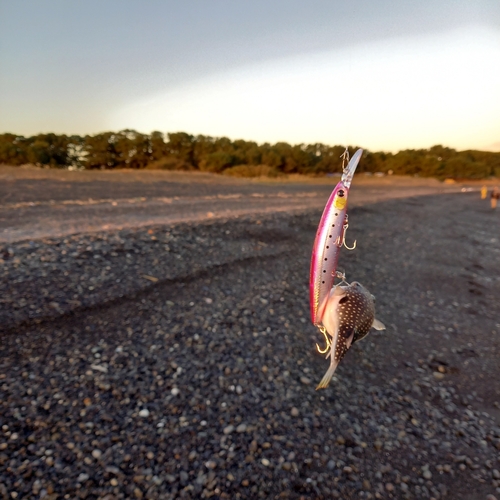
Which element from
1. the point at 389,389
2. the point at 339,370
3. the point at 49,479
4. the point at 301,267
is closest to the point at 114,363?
the point at 49,479

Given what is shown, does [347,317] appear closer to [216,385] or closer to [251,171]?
[216,385]

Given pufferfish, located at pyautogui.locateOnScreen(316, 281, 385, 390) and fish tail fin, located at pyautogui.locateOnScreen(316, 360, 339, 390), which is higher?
pufferfish, located at pyautogui.locateOnScreen(316, 281, 385, 390)

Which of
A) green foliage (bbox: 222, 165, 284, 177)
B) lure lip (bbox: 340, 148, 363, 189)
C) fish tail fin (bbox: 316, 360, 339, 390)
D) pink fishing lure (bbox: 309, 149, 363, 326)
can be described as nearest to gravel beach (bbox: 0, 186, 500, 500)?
fish tail fin (bbox: 316, 360, 339, 390)

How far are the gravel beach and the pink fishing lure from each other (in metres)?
2.60

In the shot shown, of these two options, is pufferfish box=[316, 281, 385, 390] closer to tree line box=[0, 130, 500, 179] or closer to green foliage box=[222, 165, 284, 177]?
tree line box=[0, 130, 500, 179]

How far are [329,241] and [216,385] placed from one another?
358 cm

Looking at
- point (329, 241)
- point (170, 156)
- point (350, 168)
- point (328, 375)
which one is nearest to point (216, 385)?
point (328, 375)

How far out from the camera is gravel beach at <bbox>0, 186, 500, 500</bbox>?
3.68 metres

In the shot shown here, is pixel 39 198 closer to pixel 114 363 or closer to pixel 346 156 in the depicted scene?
pixel 114 363

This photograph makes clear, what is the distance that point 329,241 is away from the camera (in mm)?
1811

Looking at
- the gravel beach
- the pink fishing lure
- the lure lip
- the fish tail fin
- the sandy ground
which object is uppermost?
the lure lip

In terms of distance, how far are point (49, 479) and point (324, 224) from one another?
3.38 metres

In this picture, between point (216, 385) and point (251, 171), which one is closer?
point (216, 385)

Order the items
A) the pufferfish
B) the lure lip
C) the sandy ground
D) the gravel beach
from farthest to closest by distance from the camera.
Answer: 1. the sandy ground
2. the gravel beach
3. the pufferfish
4. the lure lip
